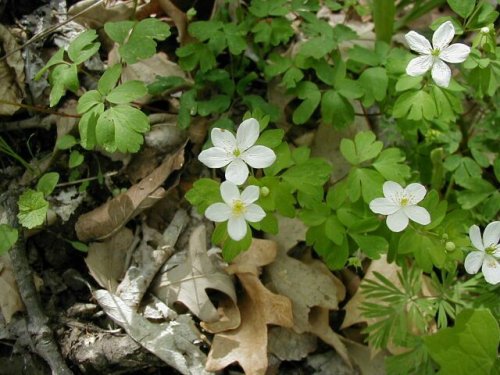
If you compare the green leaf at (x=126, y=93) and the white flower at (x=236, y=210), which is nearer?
the white flower at (x=236, y=210)

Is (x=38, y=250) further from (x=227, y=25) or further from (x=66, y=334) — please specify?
(x=227, y=25)

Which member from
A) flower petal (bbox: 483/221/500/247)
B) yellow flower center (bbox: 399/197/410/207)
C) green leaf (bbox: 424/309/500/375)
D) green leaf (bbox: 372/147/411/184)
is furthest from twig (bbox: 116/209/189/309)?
flower petal (bbox: 483/221/500/247)

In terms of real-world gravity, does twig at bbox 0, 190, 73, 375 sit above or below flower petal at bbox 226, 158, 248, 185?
below

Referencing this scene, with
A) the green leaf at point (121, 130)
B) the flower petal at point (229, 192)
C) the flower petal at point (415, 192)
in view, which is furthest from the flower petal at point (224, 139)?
the flower petal at point (415, 192)

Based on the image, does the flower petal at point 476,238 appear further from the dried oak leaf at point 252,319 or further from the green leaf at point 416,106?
the dried oak leaf at point 252,319

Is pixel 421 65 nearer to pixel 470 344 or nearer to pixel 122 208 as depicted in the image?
pixel 470 344

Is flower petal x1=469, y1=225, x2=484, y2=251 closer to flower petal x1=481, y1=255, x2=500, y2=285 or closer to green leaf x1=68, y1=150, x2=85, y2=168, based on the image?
flower petal x1=481, y1=255, x2=500, y2=285
